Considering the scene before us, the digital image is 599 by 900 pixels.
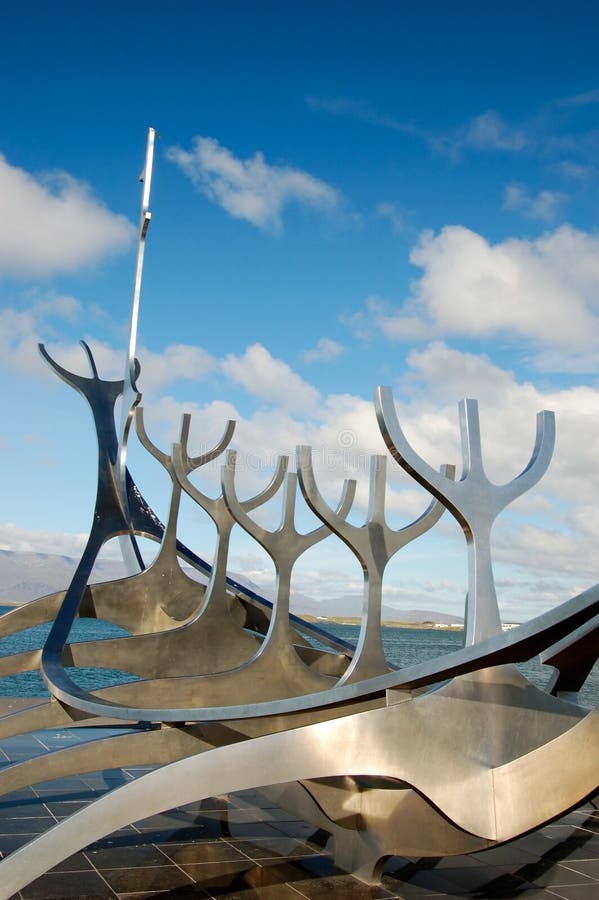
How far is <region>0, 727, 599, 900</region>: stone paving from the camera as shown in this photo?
6812mm

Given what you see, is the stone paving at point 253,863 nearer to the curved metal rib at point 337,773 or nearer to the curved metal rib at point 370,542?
the curved metal rib at point 337,773

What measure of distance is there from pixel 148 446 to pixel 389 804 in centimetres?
883

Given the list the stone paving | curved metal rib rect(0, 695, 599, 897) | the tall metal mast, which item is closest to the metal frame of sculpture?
curved metal rib rect(0, 695, 599, 897)

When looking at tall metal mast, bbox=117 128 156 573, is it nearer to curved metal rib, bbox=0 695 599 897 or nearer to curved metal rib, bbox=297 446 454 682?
curved metal rib, bbox=297 446 454 682

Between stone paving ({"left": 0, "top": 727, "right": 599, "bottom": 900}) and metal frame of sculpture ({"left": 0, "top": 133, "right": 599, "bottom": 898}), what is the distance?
15.5 inches

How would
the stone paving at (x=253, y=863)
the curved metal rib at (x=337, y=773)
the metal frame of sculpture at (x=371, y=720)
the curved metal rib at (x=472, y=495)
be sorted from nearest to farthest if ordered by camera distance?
1. the curved metal rib at (x=337, y=773)
2. the metal frame of sculpture at (x=371, y=720)
3. the curved metal rib at (x=472, y=495)
4. the stone paving at (x=253, y=863)

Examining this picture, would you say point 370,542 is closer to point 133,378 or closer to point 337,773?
point 337,773

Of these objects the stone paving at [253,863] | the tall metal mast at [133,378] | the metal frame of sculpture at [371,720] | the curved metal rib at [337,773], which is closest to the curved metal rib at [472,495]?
the metal frame of sculpture at [371,720]

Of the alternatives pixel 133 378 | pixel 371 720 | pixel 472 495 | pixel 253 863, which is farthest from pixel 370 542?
pixel 133 378

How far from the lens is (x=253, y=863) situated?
7543 mm

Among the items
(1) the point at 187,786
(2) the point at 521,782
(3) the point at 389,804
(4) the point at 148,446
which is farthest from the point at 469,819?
(4) the point at 148,446

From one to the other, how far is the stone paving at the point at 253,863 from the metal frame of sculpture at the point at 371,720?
15.5 inches

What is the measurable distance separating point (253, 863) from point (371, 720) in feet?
8.68

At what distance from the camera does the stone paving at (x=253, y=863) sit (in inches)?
268
